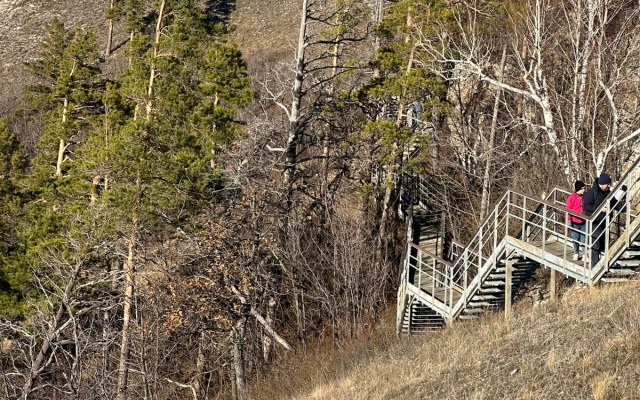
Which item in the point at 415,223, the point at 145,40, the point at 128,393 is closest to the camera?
the point at 128,393

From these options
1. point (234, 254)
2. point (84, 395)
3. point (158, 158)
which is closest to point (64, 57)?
point (158, 158)

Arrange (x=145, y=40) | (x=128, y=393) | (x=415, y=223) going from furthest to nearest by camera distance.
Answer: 1. (x=145, y=40)
2. (x=415, y=223)
3. (x=128, y=393)

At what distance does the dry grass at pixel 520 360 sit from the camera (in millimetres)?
10852

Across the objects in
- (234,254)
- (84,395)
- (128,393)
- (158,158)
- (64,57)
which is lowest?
(128,393)

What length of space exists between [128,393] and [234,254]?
17.1 ft

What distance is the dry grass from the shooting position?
35.6 feet

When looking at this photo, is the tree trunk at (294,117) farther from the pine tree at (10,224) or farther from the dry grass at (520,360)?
the pine tree at (10,224)

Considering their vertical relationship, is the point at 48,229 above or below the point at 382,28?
below

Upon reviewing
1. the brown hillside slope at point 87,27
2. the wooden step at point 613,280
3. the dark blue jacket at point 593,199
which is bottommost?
the wooden step at point 613,280

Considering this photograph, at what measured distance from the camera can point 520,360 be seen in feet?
40.4

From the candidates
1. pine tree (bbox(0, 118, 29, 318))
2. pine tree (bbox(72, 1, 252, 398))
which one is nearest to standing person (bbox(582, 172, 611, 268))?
pine tree (bbox(72, 1, 252, 398))

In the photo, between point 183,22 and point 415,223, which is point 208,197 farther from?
point 183,22

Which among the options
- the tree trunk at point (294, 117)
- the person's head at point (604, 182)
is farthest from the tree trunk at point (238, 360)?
the person's head at point (604, 182)

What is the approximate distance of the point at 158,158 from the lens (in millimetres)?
27000
